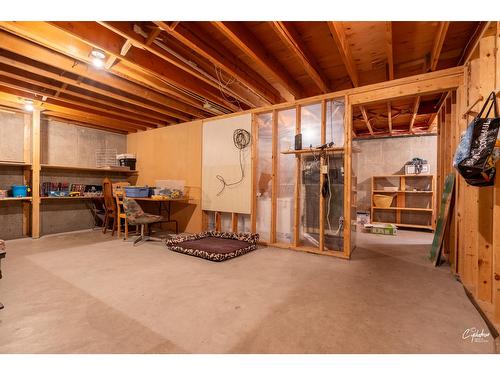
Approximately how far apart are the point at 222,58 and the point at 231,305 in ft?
8.69

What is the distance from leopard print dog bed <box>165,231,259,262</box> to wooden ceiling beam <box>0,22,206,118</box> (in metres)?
2.33

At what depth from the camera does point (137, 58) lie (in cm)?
291

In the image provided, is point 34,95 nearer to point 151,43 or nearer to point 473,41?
point 151,43

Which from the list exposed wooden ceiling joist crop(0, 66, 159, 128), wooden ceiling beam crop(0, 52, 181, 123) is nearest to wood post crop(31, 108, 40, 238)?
exposed wooden ceiling joist crop(0, 66, 159, 128)

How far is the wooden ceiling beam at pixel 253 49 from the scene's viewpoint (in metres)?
2.27

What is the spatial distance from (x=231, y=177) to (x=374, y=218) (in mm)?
4276

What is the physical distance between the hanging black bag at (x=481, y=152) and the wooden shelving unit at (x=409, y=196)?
4.50 m

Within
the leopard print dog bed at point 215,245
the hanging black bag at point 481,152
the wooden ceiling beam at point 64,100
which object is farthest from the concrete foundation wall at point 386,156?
the wooden ceiling beam at point 64,100

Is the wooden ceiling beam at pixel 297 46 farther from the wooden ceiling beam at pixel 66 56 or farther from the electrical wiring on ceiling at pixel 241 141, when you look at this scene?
the wooden ceiling beam at pixel 66 56

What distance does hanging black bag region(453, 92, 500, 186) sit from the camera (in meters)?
1.63

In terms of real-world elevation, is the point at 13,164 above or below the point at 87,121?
below

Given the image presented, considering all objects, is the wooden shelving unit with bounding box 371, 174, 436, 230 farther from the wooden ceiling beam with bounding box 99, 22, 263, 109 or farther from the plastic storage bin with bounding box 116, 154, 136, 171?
the plastic storage bin with bounding box 116, 154, 136, 171

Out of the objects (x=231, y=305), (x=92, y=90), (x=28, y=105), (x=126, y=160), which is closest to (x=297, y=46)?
(x=231, y=305)
